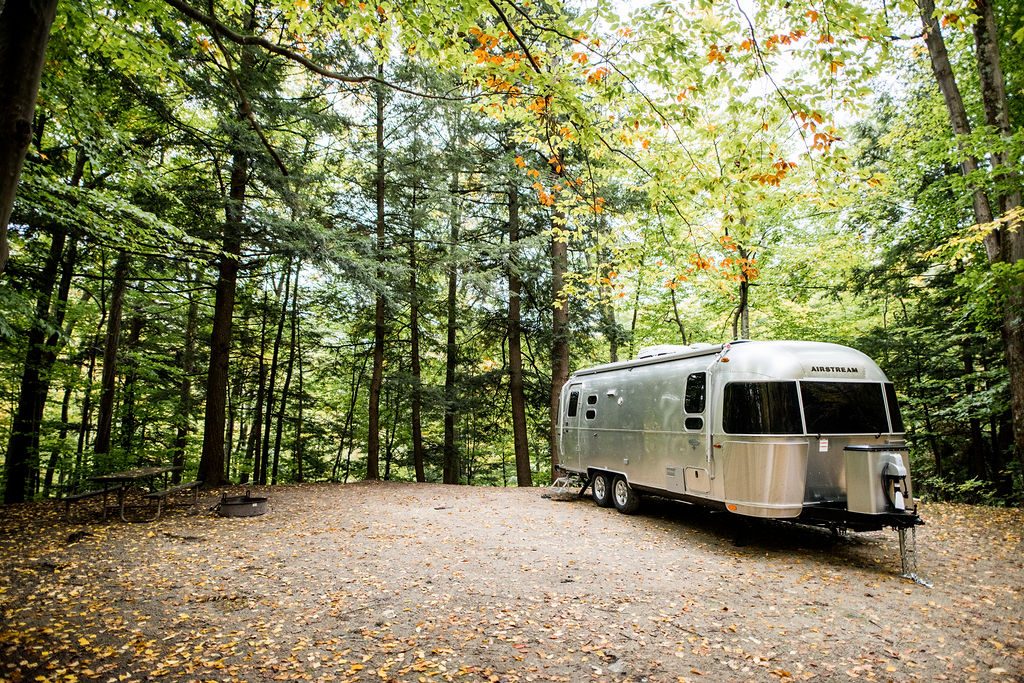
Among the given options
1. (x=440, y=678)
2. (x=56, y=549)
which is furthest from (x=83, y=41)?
(x=440, y=678)

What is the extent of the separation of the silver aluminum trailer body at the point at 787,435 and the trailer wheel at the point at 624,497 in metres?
1.20

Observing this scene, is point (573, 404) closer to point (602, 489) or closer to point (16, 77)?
Answer: point (602, 489)

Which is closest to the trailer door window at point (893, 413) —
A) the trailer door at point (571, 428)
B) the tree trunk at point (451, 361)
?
the trailer door at point (571, 428)

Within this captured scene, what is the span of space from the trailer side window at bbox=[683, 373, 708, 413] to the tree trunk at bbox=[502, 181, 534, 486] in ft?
24.3

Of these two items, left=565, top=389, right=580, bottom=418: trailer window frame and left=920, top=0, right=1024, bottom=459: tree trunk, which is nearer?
left=920, top=0, right=1024, bottom=459: tree trunk

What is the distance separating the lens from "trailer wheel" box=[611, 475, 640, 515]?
9.21 meters

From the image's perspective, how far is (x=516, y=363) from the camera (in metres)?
15.1

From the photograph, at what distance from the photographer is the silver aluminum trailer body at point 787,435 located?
6.09 metres

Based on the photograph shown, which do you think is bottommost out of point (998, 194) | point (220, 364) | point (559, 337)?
point (220, 364)

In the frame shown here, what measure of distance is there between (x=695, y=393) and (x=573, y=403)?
415cm

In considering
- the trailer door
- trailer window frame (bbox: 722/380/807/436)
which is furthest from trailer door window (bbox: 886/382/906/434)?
the trailer door

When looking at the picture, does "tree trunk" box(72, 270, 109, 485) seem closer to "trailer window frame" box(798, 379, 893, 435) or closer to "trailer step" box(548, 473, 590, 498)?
"trailer step" box(548, 473, 590, 498)

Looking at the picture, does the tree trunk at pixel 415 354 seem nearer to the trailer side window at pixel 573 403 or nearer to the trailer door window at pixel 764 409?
the trailer side window at pixel 573 403

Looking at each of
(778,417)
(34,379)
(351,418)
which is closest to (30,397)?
(34,379)
